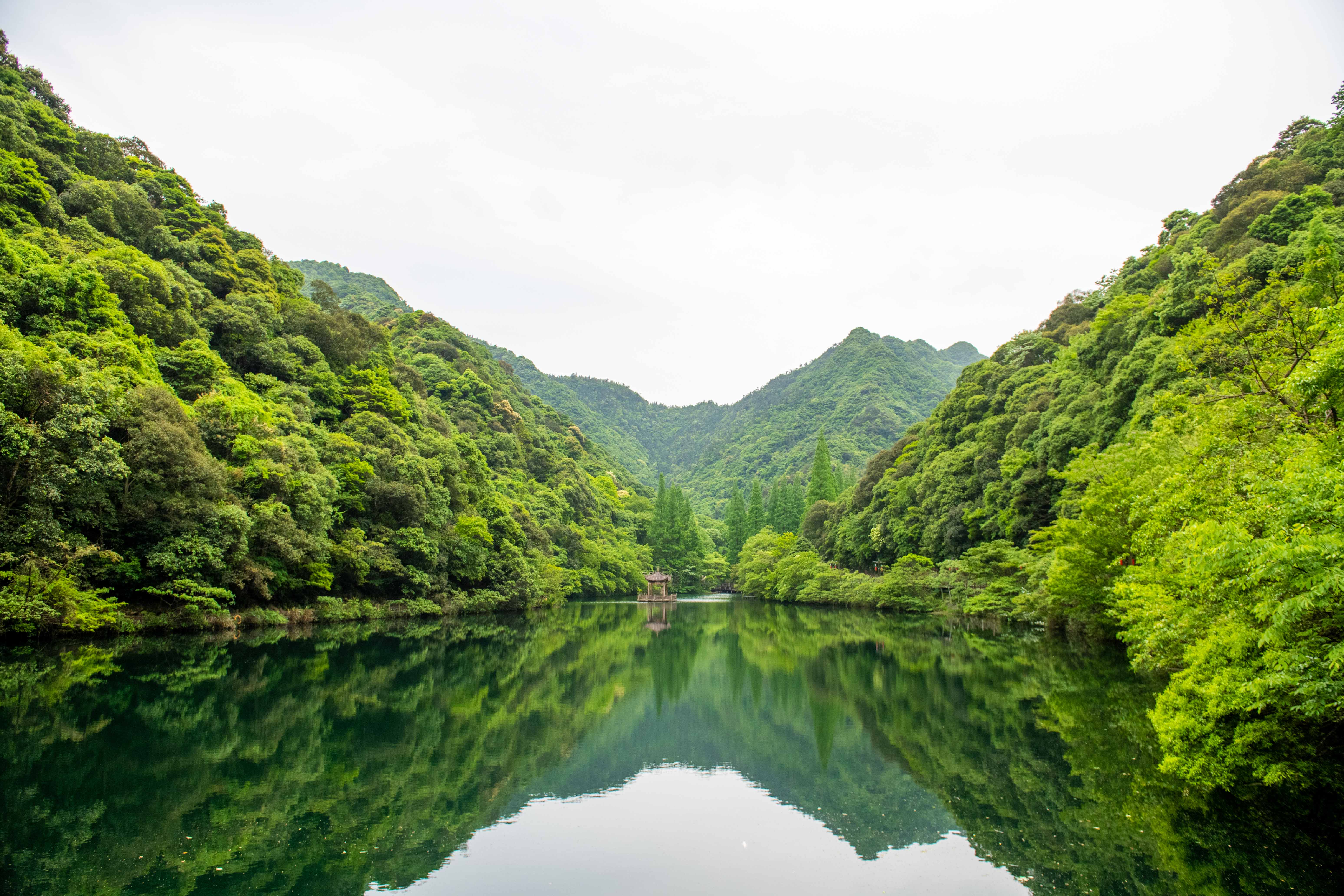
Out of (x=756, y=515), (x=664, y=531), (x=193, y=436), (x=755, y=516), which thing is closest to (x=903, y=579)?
(x=193, y=436)

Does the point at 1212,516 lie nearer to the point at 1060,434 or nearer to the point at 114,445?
the point at 1060,434

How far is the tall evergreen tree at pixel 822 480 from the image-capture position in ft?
231

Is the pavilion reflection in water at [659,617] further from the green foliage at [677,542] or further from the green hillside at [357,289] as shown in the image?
the green hillside at [357,289]

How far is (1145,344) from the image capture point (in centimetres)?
2700

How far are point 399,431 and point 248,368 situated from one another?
7707 mm

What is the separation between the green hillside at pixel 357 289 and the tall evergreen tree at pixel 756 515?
50.2 metres

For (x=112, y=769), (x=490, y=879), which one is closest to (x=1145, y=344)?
(x=490, y=879)

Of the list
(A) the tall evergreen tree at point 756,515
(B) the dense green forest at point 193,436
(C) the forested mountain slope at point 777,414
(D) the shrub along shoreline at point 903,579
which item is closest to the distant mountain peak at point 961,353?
(C) the forested mountain slope at point 777,414

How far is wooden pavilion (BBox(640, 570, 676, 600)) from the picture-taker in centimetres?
5631

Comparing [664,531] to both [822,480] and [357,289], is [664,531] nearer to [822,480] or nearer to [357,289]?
[822,480]

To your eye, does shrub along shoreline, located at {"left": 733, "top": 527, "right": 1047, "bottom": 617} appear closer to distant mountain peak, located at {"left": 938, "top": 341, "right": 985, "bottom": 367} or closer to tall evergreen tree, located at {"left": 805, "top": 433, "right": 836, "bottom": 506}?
tall evergreen tree, located at {"left": 805, "top": 433, "right": 836, "bottom": 506}

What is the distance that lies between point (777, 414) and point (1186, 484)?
458ft

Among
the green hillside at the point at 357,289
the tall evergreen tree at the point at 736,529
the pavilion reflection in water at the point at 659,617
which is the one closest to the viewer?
the pavilion reflection in water at the point at 659,617

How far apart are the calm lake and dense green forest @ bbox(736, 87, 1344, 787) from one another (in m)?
1.40
